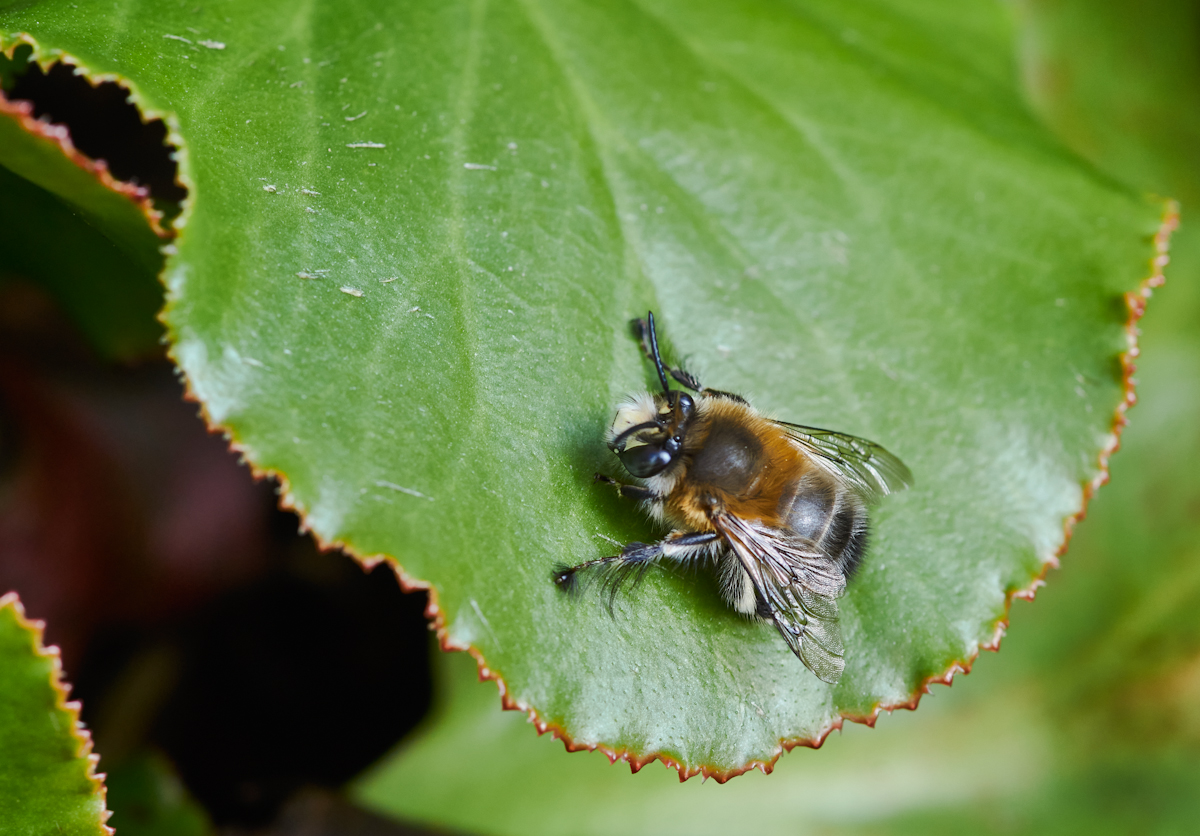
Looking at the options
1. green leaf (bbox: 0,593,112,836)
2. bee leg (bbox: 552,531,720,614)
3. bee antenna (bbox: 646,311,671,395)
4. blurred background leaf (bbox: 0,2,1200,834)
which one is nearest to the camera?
green leaf (bbox: 0,593,112,836)

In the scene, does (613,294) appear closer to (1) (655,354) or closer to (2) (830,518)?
(1) (655,354)

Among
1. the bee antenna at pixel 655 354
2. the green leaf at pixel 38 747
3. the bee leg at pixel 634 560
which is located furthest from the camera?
the bee antenna at pixel 655 354

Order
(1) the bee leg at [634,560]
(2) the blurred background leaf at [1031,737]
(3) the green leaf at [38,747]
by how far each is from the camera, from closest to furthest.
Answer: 1. (3) the green leaf at [38,747]
2. (1) the bee leg at [634,560]
3. (2) the blurred background leaf at [1031,737]

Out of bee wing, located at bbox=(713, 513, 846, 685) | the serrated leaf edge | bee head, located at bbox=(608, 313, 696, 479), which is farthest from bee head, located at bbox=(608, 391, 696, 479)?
the serrated leaf edge

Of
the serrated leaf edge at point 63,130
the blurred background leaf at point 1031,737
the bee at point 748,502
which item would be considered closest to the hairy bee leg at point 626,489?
the bee at point 748,502

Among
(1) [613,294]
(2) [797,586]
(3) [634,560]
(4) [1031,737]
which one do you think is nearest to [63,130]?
(1) [613,294]

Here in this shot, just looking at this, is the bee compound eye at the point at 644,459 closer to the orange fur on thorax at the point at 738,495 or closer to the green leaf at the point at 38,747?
the orange fur on thorax at the point at 738,495

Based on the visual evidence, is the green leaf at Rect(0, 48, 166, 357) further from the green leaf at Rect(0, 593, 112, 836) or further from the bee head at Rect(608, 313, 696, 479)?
the bee head at Rect(608, 313, 696, 479)
